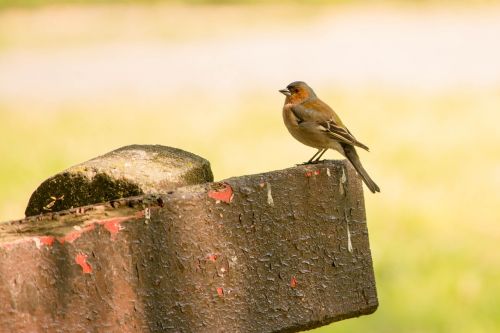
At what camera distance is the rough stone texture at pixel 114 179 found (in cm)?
265

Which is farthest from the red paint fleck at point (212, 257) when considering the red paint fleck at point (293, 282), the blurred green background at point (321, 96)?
the blurred green background at point (321, 96)

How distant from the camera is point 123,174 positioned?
2.65 metres

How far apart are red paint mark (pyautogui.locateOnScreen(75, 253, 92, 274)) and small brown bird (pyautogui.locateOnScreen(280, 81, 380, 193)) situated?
2720mm

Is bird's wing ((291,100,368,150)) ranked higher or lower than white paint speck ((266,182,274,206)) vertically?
higher

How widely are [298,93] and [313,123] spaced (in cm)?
37

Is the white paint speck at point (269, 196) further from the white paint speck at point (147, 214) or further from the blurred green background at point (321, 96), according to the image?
the blurred green background at point (321, 96)

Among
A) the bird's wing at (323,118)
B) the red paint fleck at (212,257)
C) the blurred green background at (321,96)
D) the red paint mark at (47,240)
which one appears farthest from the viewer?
the blurred green background at (321,96)

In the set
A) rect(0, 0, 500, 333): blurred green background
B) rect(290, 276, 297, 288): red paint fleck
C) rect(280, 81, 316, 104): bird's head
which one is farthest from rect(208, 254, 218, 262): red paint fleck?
rect(0, 0, 500, 333): blurred green background

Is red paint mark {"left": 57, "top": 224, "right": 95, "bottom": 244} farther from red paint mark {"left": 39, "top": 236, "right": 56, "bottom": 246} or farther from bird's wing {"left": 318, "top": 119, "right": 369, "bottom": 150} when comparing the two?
bird's wing {"left": 318, "top": 119, "right": 369, "bottom": 150}

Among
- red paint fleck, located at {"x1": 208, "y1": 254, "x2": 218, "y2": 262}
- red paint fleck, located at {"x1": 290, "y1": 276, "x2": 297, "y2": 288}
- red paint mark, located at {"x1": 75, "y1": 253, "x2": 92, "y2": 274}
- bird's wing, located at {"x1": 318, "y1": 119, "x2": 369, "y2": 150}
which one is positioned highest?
bird's wing, located at {"x1": 318, "y1": 119, "x2": 369, "y2": 150}

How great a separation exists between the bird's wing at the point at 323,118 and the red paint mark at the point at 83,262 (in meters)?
2.74

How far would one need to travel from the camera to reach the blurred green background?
7.65m

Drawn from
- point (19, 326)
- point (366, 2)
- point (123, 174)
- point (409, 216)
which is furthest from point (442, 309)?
point (366, 2)

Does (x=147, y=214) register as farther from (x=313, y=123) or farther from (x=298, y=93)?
(x=298, y=93)
